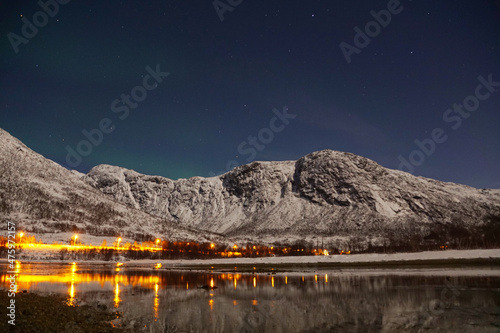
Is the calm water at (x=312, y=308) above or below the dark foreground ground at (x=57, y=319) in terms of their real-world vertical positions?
below

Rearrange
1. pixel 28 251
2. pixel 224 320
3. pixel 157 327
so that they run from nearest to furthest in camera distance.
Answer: pixel 157 327, pixel 224 320, pixel 28 251

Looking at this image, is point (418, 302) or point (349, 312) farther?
point (418, 302)

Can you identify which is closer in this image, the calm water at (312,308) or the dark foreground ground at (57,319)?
the dark foreground ground at (57,319)

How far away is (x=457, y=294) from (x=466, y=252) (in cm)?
5873

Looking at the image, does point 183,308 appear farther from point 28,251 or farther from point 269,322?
point 28,251

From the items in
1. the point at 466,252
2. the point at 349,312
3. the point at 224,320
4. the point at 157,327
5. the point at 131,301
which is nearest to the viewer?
the point at 157,327

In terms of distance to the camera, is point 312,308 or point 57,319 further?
point 312,308

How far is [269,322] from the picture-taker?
66.3 feet

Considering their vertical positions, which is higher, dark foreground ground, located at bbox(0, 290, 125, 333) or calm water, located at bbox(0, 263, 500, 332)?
dark foreground ground, located at bbox(0, 290, 125, 333)

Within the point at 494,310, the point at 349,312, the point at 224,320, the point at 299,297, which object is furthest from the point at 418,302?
the point at 224,320

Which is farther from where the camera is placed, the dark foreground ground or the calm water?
the calm water

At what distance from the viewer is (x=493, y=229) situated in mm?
157125

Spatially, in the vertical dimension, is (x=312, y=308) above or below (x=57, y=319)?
below

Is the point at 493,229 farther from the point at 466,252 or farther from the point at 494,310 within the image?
the point at 494,310
